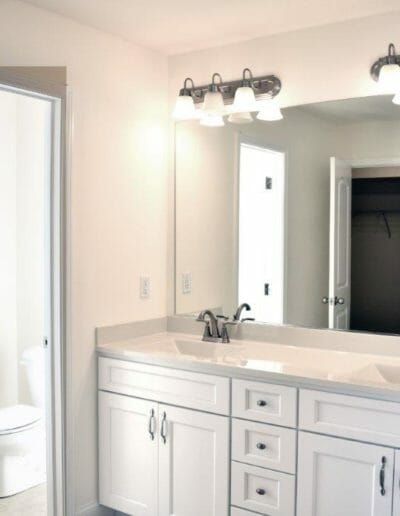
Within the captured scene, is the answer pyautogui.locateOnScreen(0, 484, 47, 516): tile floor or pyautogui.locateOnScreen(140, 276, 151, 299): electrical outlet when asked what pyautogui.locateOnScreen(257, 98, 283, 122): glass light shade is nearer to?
pyautogui.locateOnScreen(140, 276, 151, 299): electrical outlet

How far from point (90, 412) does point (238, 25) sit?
189 cm

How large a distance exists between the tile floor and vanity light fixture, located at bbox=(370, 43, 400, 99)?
253cm

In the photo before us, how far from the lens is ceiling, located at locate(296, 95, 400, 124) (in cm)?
261

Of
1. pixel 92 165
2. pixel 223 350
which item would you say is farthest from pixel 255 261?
pixel 92 165

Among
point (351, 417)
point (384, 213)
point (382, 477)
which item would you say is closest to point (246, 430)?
point (351, 417)

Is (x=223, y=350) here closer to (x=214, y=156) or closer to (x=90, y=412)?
(x=90, y=412)

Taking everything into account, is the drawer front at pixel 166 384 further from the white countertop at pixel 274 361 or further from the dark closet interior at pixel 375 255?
the dark closet interior at pixel 375 255

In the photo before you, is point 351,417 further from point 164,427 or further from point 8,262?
point 8,262

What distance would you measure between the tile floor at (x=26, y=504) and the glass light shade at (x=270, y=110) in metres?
2.19

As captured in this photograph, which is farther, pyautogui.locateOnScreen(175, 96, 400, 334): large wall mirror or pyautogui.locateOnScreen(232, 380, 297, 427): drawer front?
pyautogui.locateOnScreen(175, 96, 400, 334): large wall mirror

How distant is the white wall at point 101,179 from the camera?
2.72m

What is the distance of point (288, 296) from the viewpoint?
2912 millimetres

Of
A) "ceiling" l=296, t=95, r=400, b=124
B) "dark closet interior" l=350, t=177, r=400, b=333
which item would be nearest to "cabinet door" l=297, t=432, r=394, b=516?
"dark closet interior" l=350, t=177, r=400, b=333

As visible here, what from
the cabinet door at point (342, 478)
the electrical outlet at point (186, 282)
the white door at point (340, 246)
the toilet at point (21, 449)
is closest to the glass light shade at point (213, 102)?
the white door at point (340, 246)
